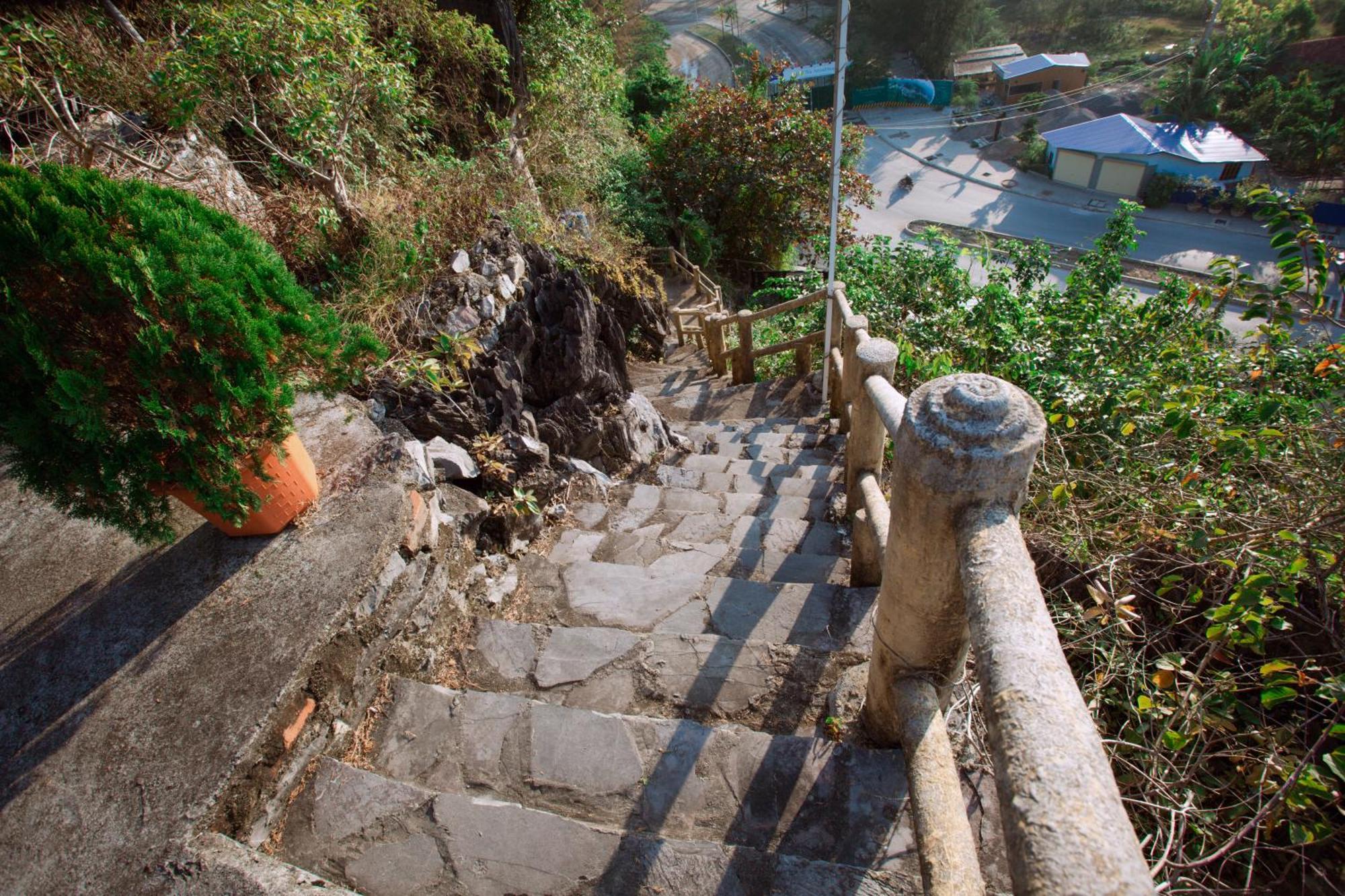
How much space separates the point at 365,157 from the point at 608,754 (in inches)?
229

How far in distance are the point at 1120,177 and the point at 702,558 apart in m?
28.2

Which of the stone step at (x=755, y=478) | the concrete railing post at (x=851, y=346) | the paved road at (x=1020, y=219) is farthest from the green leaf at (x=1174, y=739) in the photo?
the paved road at (x=1020, y=219)

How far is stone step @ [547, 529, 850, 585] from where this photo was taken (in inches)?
124

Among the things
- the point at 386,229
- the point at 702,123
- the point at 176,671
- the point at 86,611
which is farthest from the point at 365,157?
the point at 702,123

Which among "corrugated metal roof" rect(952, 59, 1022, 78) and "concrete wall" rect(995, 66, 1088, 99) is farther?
"corrugated metal roof" rect(952, 59, 1022, 78)

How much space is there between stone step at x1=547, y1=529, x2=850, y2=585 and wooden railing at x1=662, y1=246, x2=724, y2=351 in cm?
502

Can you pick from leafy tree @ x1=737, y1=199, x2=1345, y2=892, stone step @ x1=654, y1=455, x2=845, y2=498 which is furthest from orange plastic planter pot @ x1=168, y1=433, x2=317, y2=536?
leafy tree @ x1=737, y1=199, x2=1345, y2=892

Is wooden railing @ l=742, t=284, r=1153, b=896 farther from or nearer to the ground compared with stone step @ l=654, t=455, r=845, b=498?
farther from the ground

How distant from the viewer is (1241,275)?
3230mm

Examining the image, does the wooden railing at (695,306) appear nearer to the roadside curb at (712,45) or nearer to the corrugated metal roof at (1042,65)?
the roadside curb at (712,45)

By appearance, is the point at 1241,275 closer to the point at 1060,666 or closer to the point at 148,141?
the point at 1060,666

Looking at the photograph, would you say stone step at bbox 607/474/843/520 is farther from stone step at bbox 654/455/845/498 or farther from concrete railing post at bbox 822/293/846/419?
concrete railing post at bbox 822/293/846/419

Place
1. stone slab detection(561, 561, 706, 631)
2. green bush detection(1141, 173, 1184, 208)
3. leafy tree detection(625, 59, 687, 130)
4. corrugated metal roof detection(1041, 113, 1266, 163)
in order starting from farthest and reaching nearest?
green bush detection(1141, 173, 1184, 208), corrugated metal roof detection(1041, 113, 1266, 163), leafy tree detection(625, 59, 687, 130), stone slab detection(561, 561, 706, 631)

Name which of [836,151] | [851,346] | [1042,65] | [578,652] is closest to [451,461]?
[578,652]
